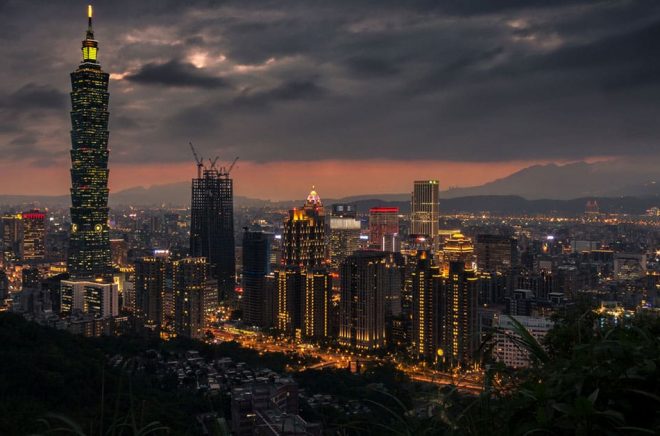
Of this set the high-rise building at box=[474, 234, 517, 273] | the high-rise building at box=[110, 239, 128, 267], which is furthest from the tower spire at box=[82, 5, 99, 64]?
the high-rise building at box=[474, 234, 517, 273]

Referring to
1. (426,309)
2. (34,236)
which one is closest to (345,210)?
(34,236)

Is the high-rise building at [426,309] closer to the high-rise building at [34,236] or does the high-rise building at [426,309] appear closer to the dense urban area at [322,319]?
the dense urban area at [322,319]

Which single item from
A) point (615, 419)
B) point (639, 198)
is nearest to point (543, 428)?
point (615, 419)

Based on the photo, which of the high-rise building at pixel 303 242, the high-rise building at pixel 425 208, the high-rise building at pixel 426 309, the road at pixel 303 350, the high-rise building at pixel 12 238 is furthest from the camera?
the high-rise building at pixel 425 208

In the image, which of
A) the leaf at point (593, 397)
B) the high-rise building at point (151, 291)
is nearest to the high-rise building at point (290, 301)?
the high-rise building at point (151, 291)

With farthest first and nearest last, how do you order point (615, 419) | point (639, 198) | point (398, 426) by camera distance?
point (639, 198) → point (398, 426) → point (615, 419)

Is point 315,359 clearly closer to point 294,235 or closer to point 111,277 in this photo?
point 294,235

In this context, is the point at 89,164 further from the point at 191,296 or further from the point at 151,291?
the point at 191,296
